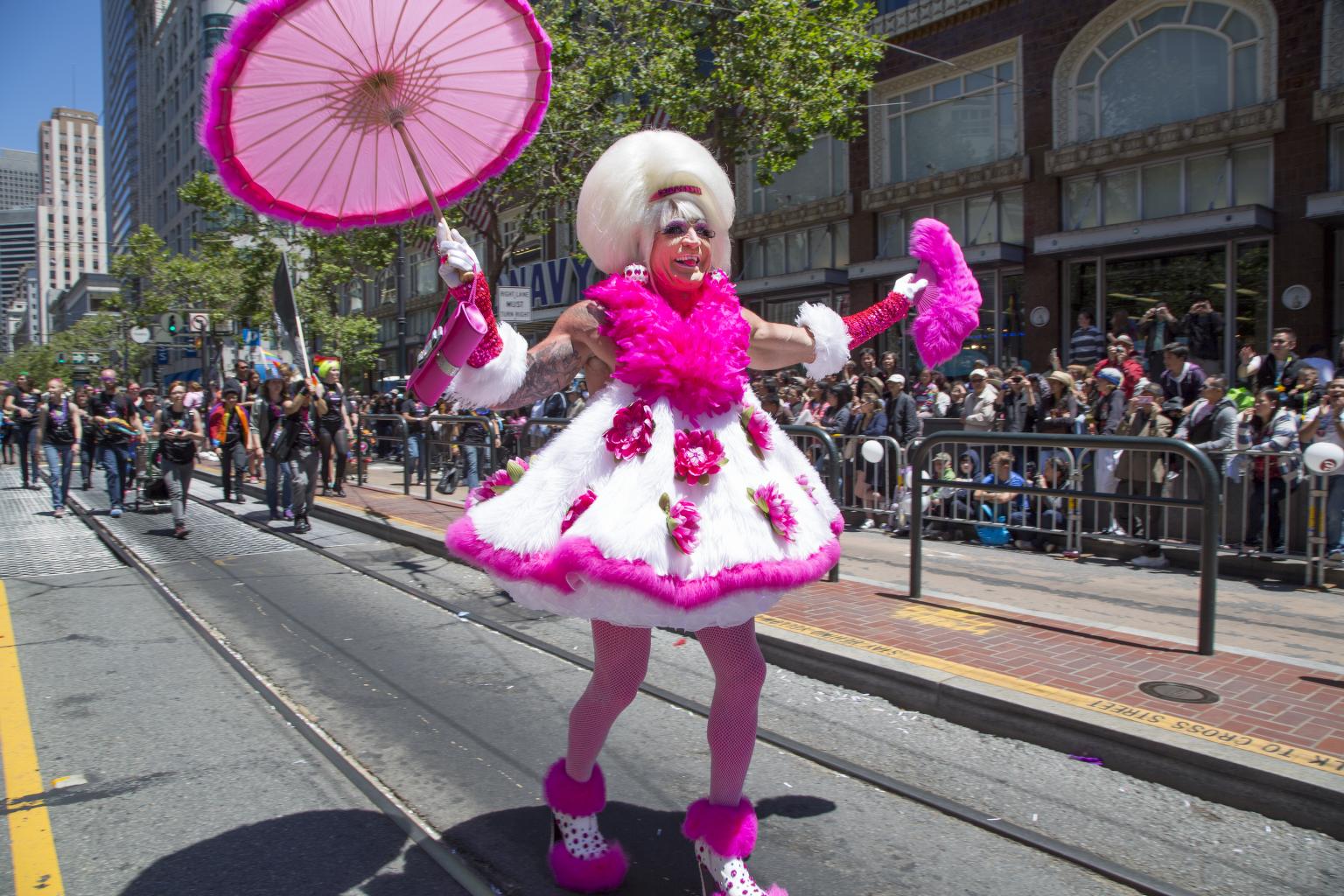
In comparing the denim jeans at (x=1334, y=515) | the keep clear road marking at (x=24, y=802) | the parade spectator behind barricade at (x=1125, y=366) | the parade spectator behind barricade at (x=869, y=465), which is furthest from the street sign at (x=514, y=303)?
the denim jeans at (x=1334, y=515)

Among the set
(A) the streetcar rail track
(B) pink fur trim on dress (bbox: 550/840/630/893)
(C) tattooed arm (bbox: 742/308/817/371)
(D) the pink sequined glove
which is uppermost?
(D) the pink sequined glove

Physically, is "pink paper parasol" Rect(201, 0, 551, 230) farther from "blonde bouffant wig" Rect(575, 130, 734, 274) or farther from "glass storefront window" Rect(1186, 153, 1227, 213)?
"glass storefront window" Rect(1186, 153, 1227, 213)

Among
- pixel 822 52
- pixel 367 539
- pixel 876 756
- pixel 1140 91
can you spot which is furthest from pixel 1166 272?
pixel 876 756

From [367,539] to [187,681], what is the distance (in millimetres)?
5060

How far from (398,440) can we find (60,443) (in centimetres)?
454

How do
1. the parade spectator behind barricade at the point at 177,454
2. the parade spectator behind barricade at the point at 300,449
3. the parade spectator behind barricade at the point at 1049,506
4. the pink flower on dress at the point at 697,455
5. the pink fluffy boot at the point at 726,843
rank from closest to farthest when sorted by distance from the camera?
the pink flower on dress at the point at 697,455 → the pink fluffy boot at the point at 726,843 → the parade spectator behind barricade at the point at 1049,506 → the parade spectator behind barricade at the point at 177,454 → the parade spectator behind barricade at the point at 300,449

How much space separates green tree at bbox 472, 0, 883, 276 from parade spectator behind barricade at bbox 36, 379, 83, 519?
22.7ft

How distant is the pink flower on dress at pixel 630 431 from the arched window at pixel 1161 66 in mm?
15713

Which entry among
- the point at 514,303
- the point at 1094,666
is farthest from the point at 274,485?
the point at 1094,666

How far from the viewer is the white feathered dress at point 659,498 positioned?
219cm

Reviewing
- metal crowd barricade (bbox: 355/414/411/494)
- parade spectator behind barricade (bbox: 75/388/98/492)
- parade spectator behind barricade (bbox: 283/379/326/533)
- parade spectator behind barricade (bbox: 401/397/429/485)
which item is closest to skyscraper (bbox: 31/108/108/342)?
parade spectator behind barricade (bbox: 75/388/98/492)

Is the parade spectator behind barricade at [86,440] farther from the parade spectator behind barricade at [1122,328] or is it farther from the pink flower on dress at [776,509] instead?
the parade spectator behind barricade at [1122,328]

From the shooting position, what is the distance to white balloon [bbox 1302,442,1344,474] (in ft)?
21.3

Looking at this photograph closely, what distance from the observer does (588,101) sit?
1484 centimetres
